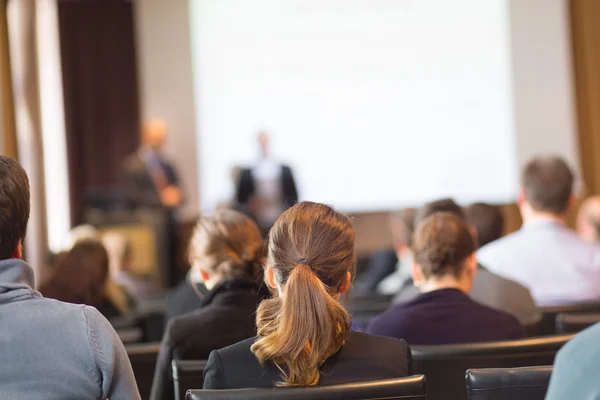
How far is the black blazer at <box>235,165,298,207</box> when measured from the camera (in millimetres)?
7707

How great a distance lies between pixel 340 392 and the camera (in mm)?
1394

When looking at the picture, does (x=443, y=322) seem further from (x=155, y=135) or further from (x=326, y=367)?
(x=155, y=135)

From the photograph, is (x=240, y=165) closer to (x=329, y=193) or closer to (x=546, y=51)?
(x=329, y=193)

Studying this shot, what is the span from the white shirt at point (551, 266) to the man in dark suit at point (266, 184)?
14.9ft

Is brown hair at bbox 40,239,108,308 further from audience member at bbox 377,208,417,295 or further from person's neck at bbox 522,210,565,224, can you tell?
person's neck at bbox 522,210,565,224

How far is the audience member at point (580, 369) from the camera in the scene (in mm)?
1115

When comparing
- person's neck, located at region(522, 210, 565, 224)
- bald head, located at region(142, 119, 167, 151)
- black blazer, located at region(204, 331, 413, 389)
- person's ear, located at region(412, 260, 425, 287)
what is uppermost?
bald head, located at region(142, 119, 167, 151)

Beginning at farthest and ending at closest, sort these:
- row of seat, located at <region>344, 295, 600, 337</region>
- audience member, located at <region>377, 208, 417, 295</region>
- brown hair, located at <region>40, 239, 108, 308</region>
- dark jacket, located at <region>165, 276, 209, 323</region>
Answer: audience member, located at <region>377, 208, 417, 295</region>, brown hair, located at <region>40, 239, 108, 308</region>, dark jacket, located at <region>165, 276, 209, 323</region>, row of seat, located at <region>344, 295, 600, 337</region>

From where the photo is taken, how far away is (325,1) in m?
8.15

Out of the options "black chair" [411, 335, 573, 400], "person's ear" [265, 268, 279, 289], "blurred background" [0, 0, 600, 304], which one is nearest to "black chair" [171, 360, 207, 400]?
"person's ear" [265, 268, 279, 289]

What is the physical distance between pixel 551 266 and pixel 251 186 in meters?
4.75

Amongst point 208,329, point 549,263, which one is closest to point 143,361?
point 208,329

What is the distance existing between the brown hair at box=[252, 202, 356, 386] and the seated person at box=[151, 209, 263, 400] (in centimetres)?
50

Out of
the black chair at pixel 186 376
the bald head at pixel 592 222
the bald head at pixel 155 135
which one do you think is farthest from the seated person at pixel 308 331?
the bald head at pixel 155 135
